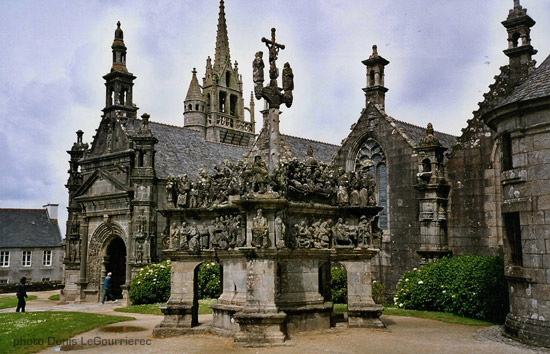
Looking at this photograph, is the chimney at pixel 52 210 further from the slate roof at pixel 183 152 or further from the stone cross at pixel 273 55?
the stone cross at pixel 273 55

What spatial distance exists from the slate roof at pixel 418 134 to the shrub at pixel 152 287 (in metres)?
11.4

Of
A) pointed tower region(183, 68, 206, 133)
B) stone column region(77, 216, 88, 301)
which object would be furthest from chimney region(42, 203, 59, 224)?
stone column region(77, 216, 88, 301)

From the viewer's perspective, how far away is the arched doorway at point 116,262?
2758cm

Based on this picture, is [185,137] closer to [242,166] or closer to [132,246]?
[132,246]

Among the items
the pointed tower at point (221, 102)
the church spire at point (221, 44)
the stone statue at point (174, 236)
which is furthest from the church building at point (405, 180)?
the church spire at point (221, 44)

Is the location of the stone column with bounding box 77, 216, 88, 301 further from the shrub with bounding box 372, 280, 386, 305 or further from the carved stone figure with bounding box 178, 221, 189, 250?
the carved stone figure with bounding box 178, 221, 189, 250

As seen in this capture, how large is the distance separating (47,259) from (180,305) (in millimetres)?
33808

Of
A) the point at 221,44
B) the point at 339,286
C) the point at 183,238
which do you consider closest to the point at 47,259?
the point at 221,44

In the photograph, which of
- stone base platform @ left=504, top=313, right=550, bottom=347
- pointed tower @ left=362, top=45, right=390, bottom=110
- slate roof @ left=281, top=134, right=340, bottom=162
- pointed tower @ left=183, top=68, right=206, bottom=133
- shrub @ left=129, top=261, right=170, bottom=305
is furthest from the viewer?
pointed tower @ left=183, top=68, right=206, bottom=133

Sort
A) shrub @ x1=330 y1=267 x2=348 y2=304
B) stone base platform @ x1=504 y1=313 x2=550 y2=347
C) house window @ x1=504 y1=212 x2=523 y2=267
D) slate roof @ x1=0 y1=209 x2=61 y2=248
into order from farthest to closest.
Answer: slate roof @ x1=0 y1=209 x2=61 y2=248, shrub @ x1=330 y1=267 x2=348 y2=304, house window @ x1=504 y1=212 x2=523 y2=267, stone base platform @ x1=504 y1=313 x2=550 y2=347

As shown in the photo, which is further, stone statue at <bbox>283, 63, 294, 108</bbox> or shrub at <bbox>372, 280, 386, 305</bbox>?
shrub at <bbox>372, 280, 386, 305</bbox>

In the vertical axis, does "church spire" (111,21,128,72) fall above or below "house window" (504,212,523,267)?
above

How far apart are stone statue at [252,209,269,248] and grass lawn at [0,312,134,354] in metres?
4.87

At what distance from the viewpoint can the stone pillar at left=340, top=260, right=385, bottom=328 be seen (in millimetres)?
12578
